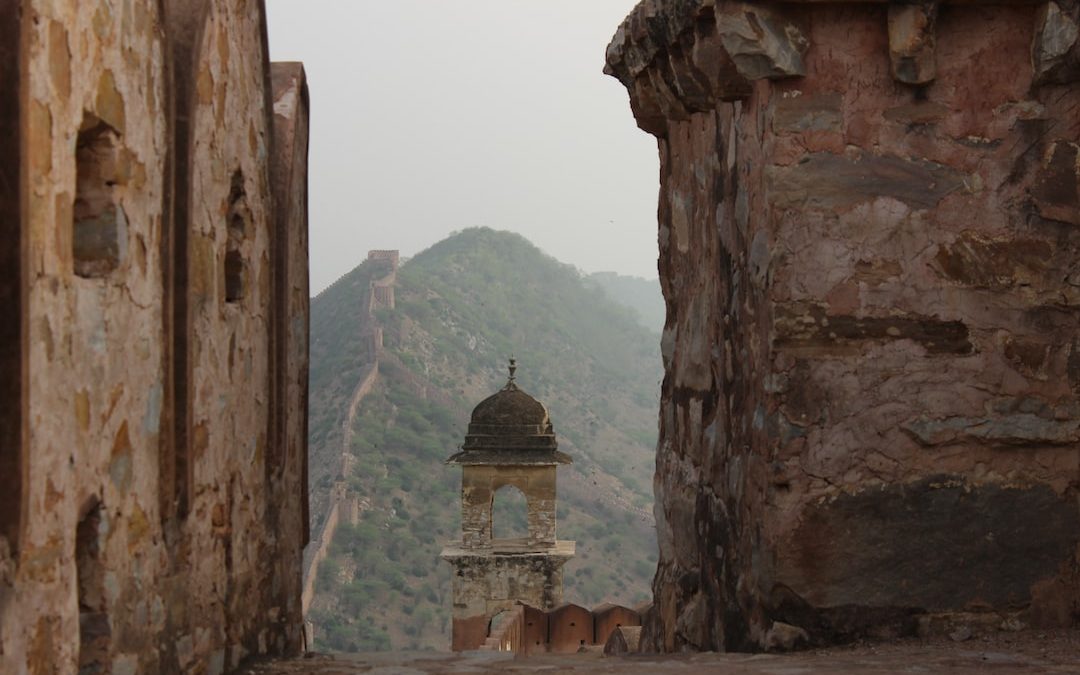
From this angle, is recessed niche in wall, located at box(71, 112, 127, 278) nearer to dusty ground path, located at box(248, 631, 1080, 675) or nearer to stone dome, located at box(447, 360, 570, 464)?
Answer: dusty ground path, located at box(248, 631, 1080, 675)

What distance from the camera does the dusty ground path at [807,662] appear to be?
3824 millimetres

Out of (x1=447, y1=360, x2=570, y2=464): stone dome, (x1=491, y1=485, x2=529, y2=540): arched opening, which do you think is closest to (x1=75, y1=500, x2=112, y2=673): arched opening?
(x1=447, y1=360, x2=570, y2=464): stone dome

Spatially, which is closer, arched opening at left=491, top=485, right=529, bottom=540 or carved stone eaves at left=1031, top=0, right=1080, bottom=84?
carved stone eaves at left=1031, top=0, right=1080, bottom=84

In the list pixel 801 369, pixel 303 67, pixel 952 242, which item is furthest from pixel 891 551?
pixel 303 67

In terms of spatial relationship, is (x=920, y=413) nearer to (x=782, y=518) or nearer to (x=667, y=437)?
(x=782, y=518)

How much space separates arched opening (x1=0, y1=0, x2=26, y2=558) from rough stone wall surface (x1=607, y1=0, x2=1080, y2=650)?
2.36 meters

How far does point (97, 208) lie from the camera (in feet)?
10.3

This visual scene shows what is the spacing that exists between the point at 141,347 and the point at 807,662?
2034 millimetres

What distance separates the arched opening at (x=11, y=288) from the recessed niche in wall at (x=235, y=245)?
5.93 feet

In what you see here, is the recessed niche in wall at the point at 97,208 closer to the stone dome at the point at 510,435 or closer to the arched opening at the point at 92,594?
the arched opening at the point at 92,594

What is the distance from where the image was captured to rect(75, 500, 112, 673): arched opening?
3.04 m

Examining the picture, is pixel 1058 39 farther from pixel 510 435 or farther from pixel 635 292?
pixel 635 292

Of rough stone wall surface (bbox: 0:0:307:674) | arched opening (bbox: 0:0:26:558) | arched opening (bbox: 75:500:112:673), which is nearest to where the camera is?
arched opening (bbox: 0:0:26:558)

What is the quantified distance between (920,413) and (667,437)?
1587 mm
